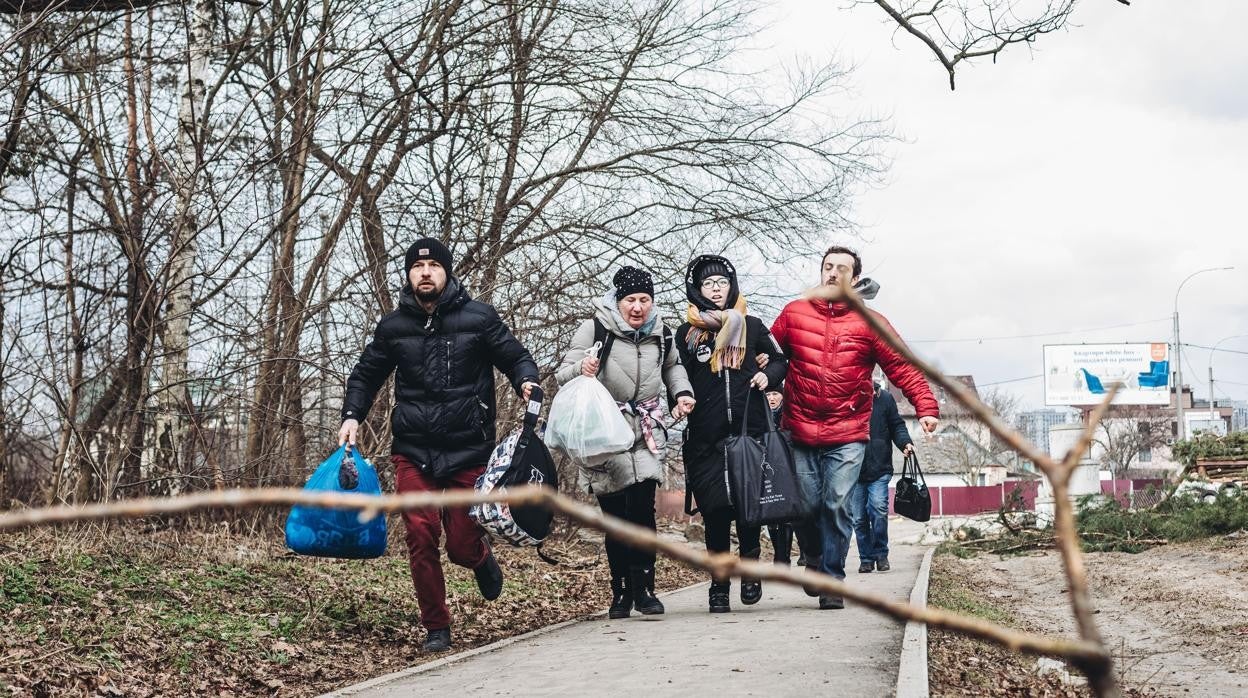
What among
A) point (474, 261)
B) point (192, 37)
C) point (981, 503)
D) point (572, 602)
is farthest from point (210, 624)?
point (981, 503)

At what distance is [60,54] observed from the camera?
9.26 meters

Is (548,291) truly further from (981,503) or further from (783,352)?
(981,503)

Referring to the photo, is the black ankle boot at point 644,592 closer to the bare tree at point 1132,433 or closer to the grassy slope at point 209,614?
the grassy slope at point 209,614

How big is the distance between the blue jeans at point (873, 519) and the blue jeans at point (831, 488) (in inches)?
170

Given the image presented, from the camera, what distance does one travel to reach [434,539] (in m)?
7.25

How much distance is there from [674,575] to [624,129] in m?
5.05

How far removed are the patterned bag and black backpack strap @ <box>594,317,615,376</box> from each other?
89 cm

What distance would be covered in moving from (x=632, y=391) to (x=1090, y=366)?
80.0 m

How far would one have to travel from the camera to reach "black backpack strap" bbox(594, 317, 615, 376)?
321 inches

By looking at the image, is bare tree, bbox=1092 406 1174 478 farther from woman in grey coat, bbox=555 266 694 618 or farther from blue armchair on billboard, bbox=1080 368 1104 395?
woman in grey coat, bbox=555 266 694 618

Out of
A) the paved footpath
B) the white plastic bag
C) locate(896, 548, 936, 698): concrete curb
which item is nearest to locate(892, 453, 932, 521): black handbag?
the paved footpath

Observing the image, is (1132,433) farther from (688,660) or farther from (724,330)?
(688,660)

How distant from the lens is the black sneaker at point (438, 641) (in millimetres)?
7281

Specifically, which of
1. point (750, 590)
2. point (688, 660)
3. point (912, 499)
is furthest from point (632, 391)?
point (912, 499)
